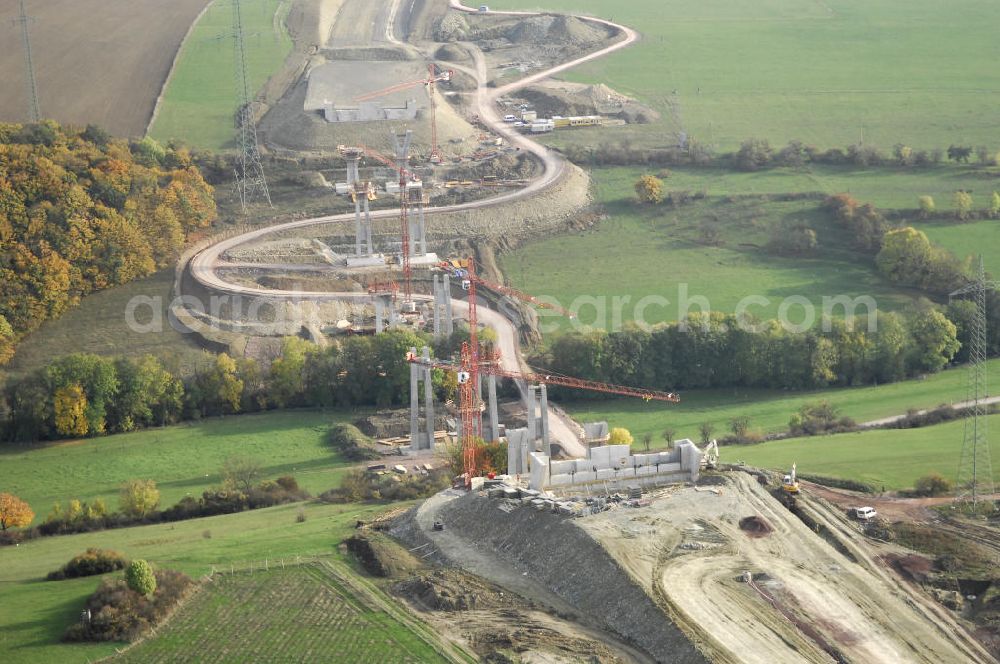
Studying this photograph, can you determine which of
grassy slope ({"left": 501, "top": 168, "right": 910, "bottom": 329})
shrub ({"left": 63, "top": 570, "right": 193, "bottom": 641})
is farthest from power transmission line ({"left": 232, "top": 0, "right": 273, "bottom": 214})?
shrub ({"left": 63, "top": 570, "right": 193, "bottom": 641})

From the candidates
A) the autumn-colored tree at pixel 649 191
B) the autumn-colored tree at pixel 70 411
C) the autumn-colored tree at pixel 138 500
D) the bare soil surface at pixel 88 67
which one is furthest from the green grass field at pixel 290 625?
the bare soil surface at pixel 88 67

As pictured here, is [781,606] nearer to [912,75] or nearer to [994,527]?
[994,527]

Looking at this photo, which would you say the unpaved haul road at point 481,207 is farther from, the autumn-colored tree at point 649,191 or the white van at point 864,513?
the white van at point 864,513

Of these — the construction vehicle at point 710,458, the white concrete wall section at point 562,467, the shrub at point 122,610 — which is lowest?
the shrub at point 122,610

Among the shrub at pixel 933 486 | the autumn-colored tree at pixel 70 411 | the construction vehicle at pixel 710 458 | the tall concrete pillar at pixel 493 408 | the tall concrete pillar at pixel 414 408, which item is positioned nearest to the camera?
the construction vehicle at pixel 710 458

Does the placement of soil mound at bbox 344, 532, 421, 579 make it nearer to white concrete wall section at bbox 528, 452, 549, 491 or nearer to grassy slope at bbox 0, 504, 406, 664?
grassy slope at bbox 0, 504, 406, 664

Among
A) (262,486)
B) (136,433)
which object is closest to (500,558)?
(262,486)

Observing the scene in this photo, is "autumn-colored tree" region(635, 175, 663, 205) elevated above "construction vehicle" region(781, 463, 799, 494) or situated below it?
above
